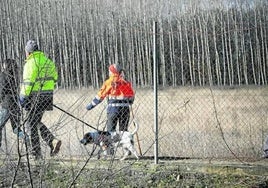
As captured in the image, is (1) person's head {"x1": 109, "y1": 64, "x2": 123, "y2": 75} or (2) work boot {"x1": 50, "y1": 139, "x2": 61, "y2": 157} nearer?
(2) work boot {"x1": 50, "y1": 139, "x2": 61, "y2": 157}

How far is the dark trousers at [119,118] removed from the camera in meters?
8.12

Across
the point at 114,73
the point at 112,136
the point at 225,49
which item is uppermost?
the point at 225,49

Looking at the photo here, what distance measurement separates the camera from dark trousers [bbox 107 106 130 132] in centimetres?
812

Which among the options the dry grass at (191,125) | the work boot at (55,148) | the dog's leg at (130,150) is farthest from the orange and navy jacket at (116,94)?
the work boot at (55,148)

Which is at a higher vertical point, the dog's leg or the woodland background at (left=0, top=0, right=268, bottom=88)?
the woodland background at (left=0, top=0, right=268, bottom=88)

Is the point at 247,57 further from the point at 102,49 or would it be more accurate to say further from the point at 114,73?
the point at 114,73

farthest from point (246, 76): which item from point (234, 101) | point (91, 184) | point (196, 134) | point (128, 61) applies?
point (91, 184)

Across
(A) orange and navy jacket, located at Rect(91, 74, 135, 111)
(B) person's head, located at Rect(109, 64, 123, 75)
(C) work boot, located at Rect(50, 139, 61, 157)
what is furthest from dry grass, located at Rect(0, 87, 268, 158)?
(B) person's head, located at Rect(109, 64, 123, 75)

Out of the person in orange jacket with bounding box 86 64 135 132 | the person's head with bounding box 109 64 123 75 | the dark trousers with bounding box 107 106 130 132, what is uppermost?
the person's head with bounding box 109 64 123 75

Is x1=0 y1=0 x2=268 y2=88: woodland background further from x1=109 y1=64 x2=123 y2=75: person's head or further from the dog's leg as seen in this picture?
the dog's leg

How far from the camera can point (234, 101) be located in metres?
15.5

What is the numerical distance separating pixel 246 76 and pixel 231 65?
2.76 ft

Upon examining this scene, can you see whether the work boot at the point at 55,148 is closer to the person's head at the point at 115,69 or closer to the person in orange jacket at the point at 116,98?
the person in orange jacket at the point at 116,98

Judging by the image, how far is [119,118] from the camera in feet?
27.0
